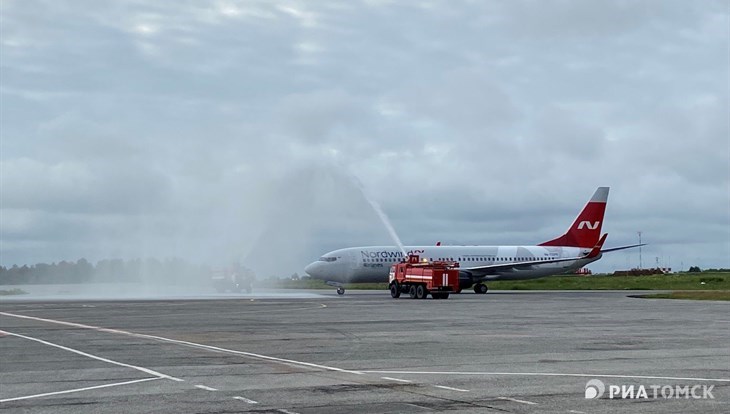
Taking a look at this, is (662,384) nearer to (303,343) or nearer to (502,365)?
(502,365)

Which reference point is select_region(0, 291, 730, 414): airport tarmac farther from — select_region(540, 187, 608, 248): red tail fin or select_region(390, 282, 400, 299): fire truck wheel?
select_region(540, 187, 608, 248): red tail fin

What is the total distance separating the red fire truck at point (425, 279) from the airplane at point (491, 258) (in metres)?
8.06

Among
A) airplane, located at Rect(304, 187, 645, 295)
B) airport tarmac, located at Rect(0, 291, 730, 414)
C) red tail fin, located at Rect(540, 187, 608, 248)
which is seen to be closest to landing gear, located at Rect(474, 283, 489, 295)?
airplane, located at Rect(304, 187, 645, 295)

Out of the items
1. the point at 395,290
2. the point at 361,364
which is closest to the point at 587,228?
the point at 395,290

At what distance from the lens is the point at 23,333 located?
3155cm

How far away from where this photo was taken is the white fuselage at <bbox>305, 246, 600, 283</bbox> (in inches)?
3103

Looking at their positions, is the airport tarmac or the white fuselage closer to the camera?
the airport tarmac

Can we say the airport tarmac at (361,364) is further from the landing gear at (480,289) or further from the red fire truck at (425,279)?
the landing gear at (480,289)

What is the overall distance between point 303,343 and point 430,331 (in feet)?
20.1

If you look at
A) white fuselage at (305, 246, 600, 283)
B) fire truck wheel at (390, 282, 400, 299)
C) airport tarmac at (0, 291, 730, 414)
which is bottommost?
airport tarmac at (0, 291, 730, 414)

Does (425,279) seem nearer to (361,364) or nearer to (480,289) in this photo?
(480,289)

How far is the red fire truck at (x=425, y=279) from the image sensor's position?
63.0m

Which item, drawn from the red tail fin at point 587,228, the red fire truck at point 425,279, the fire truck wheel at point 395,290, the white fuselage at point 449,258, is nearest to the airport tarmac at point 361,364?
the red fire truck at point 425,279

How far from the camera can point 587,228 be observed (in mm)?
90375
